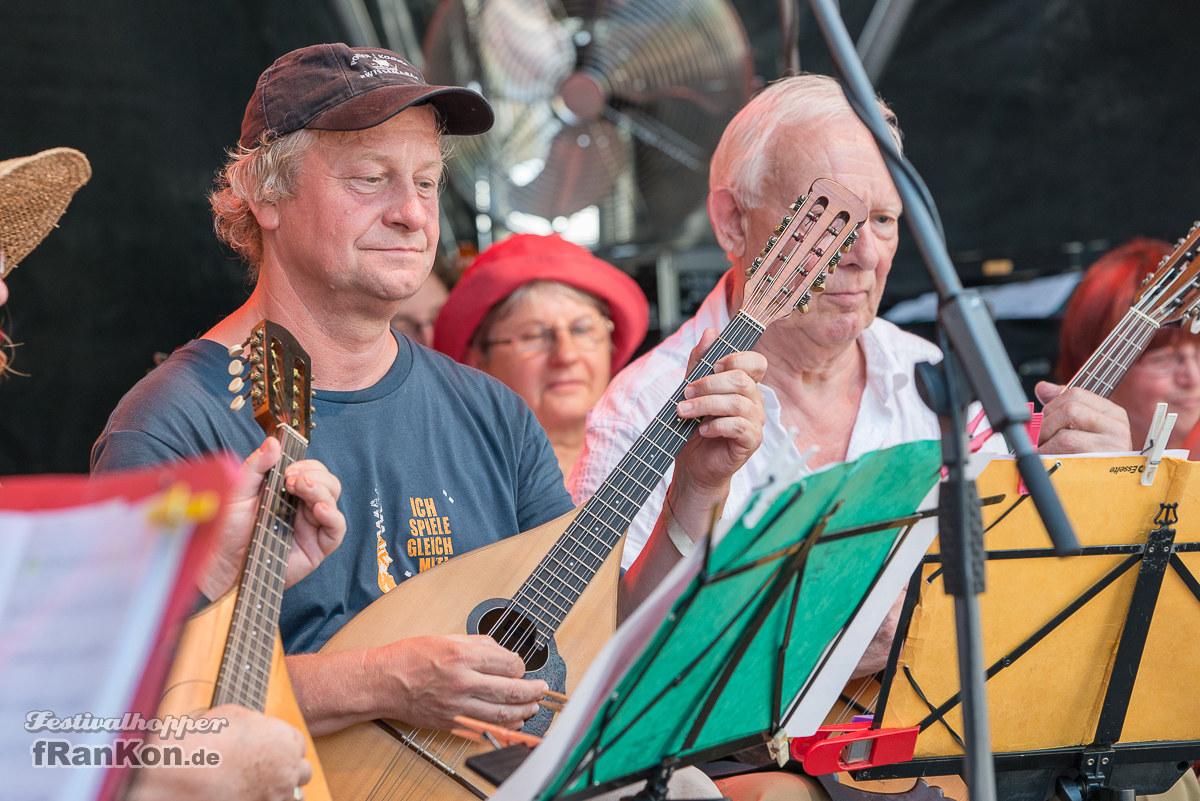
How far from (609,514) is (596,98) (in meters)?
2.02

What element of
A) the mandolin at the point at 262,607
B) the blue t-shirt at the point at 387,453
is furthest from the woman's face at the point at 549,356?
the mandolin at the point at 262,607

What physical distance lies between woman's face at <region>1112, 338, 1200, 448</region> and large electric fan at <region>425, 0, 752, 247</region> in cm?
141

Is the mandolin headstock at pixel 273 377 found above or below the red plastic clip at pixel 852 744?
above

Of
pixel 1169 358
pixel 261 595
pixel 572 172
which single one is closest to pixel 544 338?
pixel 572 172

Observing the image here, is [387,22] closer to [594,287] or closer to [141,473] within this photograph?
[594,287]

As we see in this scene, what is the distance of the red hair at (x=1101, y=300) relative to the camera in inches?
124

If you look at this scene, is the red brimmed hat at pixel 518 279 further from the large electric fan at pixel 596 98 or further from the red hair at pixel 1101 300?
the red hair at pixel 1101 300

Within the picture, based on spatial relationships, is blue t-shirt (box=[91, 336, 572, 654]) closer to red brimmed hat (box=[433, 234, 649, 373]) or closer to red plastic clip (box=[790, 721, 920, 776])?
red plastic clip (box=[790, 721, 920, 776])

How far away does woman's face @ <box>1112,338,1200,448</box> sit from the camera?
3004 millimetres

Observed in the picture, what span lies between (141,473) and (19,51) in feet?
7.32

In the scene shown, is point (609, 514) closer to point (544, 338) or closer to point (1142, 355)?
point (544, 338)

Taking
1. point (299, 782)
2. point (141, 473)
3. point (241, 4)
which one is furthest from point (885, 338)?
point (241, 4)

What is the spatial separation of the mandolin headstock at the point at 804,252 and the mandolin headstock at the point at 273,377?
0.77m

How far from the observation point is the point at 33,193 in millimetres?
1785
